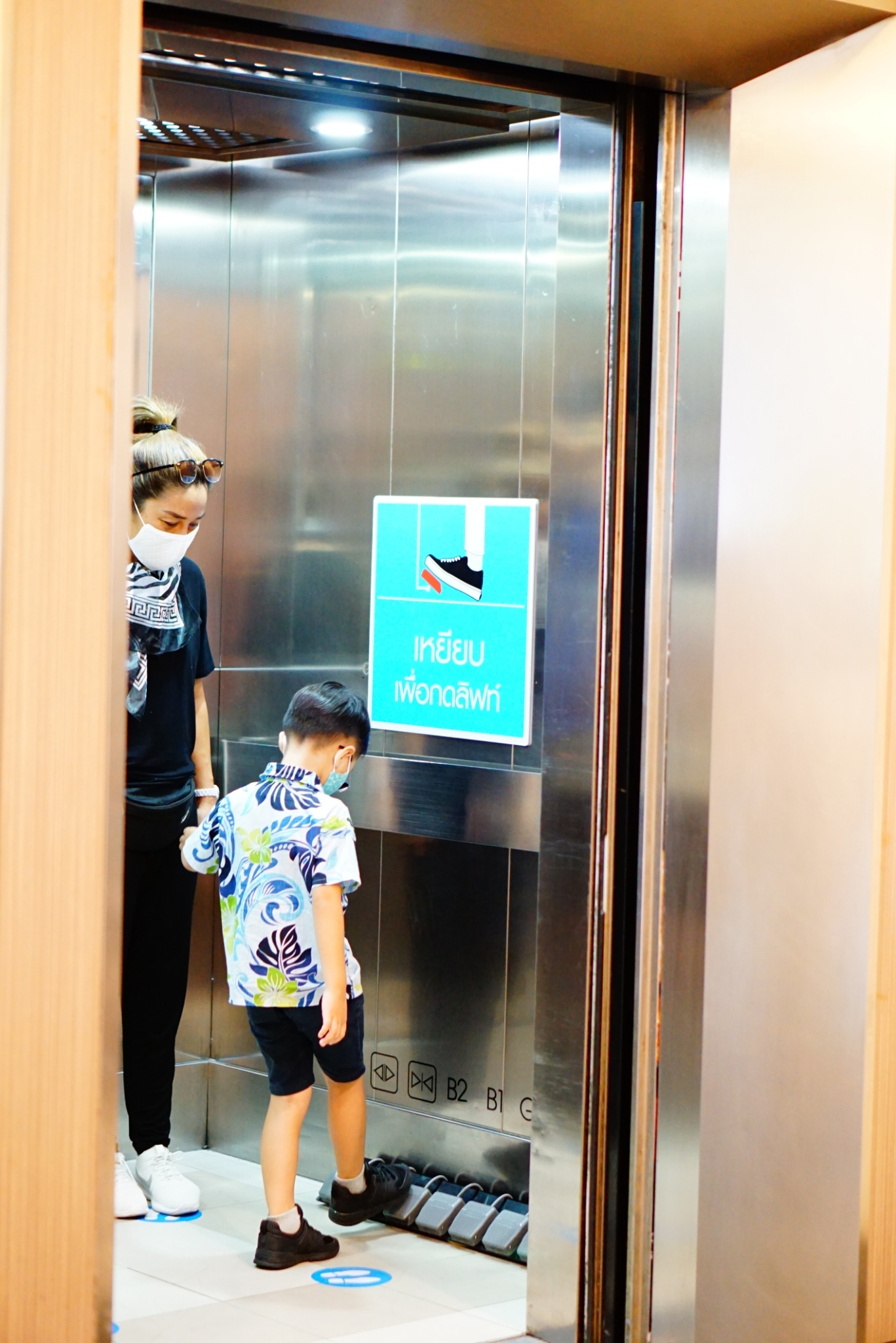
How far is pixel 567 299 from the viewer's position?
268 cm

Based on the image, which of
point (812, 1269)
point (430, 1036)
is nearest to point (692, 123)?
point (812, 1269)

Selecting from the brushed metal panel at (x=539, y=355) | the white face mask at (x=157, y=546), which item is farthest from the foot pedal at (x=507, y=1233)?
the white face mask at (x=157, y=546)

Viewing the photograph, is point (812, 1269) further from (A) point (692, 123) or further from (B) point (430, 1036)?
(A) point (692, 123)

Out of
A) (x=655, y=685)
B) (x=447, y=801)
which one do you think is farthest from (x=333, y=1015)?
(x=655, y=685)

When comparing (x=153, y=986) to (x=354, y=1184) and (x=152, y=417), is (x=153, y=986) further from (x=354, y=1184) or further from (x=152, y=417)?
(x=152, y=417)

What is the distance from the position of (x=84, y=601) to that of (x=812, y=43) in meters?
1.38

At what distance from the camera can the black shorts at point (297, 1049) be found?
336 centimetres

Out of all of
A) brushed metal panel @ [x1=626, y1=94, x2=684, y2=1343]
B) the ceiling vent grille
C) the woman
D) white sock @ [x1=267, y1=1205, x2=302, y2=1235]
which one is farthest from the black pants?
the ceiling vent grille

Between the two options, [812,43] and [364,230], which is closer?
[812,43]

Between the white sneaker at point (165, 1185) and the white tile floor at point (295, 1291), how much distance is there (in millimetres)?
42

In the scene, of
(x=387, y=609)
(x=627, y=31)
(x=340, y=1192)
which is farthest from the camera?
(x=387, y=609)

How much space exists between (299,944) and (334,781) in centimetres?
36

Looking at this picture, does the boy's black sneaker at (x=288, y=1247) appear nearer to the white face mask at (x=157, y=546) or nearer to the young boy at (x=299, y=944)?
the young boy at (x=299, y=944)

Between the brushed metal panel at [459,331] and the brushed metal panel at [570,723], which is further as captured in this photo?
the brushed metal panel at [459,331]
